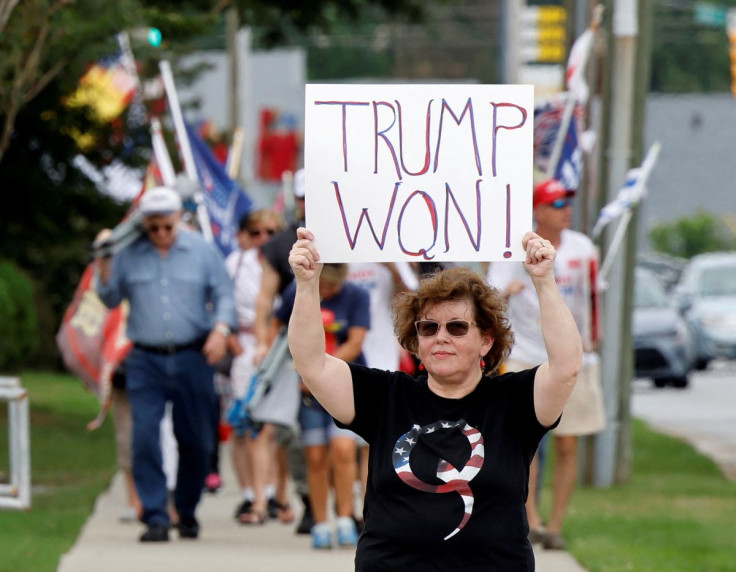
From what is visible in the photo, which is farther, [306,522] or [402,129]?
[306,522]

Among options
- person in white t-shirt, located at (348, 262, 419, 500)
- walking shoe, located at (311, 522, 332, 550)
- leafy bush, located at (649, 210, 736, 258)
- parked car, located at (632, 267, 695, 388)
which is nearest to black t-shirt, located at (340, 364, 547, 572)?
walking shoe, located at (311, 522, 332, 550)

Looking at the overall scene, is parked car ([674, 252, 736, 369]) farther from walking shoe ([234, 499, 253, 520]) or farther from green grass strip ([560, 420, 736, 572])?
walking shoe ([234, 499, 253, 520])

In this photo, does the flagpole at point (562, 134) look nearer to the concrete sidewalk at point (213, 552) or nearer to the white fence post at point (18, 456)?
the concrete sidewalk at point (213, 552)

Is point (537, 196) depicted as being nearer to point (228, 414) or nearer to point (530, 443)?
point (228, 414)

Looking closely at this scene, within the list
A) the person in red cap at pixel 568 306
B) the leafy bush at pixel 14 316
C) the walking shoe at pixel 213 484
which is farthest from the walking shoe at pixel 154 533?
the leafy bush at pixel 14 316

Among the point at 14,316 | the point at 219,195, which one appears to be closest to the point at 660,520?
the point at 219,195

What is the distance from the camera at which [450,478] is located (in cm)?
465

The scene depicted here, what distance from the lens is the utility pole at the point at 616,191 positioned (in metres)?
12.9

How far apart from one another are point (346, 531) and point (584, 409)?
1443 millimetres

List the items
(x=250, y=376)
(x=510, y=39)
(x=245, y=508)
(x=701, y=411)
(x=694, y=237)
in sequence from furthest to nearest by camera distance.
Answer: (x=694, y=237) < (x=701, y=411) < (x=510, y=39) < (x=250, y=376) < (x=245, y=508)

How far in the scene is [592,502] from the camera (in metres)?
12.0

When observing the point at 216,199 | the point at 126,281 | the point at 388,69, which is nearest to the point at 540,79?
the point at 388,69

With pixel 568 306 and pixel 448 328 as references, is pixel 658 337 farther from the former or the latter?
pixel 448 328

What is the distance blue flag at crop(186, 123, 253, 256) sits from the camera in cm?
1454
